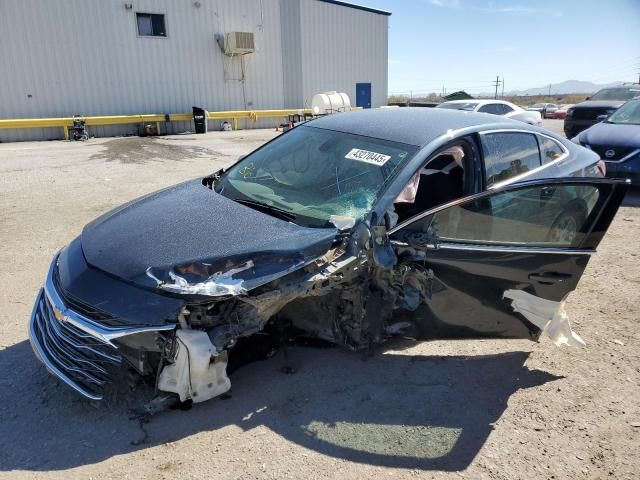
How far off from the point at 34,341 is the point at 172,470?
115 centimetres

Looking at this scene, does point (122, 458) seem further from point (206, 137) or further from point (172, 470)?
point (206, 137)

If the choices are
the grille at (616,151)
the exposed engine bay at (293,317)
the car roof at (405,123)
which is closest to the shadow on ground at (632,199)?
the grille at (616,151)

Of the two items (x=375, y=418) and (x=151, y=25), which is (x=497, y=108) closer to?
(x=151, y=25)

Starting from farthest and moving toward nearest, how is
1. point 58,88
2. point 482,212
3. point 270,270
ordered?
point 58,88 < point 482,212 < point 270,270

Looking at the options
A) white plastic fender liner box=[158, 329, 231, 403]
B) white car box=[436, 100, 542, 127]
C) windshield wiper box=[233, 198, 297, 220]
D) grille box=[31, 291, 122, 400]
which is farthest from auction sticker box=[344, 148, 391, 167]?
white car box=[436, 100, 542, 127]

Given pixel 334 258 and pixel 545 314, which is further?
pixel 545 314

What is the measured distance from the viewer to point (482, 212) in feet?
9.84

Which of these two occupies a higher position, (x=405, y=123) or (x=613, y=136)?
(x=405, y=123)

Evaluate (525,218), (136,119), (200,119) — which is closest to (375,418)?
(525,218)

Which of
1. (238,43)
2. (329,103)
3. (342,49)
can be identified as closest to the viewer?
(238,43)

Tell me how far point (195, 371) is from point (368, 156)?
1827 mm

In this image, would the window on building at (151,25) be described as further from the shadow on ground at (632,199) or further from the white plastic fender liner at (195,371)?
the white plastic fender liner at (195,371)

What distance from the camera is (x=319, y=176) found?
343 centimetres

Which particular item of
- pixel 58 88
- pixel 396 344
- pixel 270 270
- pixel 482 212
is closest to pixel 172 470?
pixel 270 270
